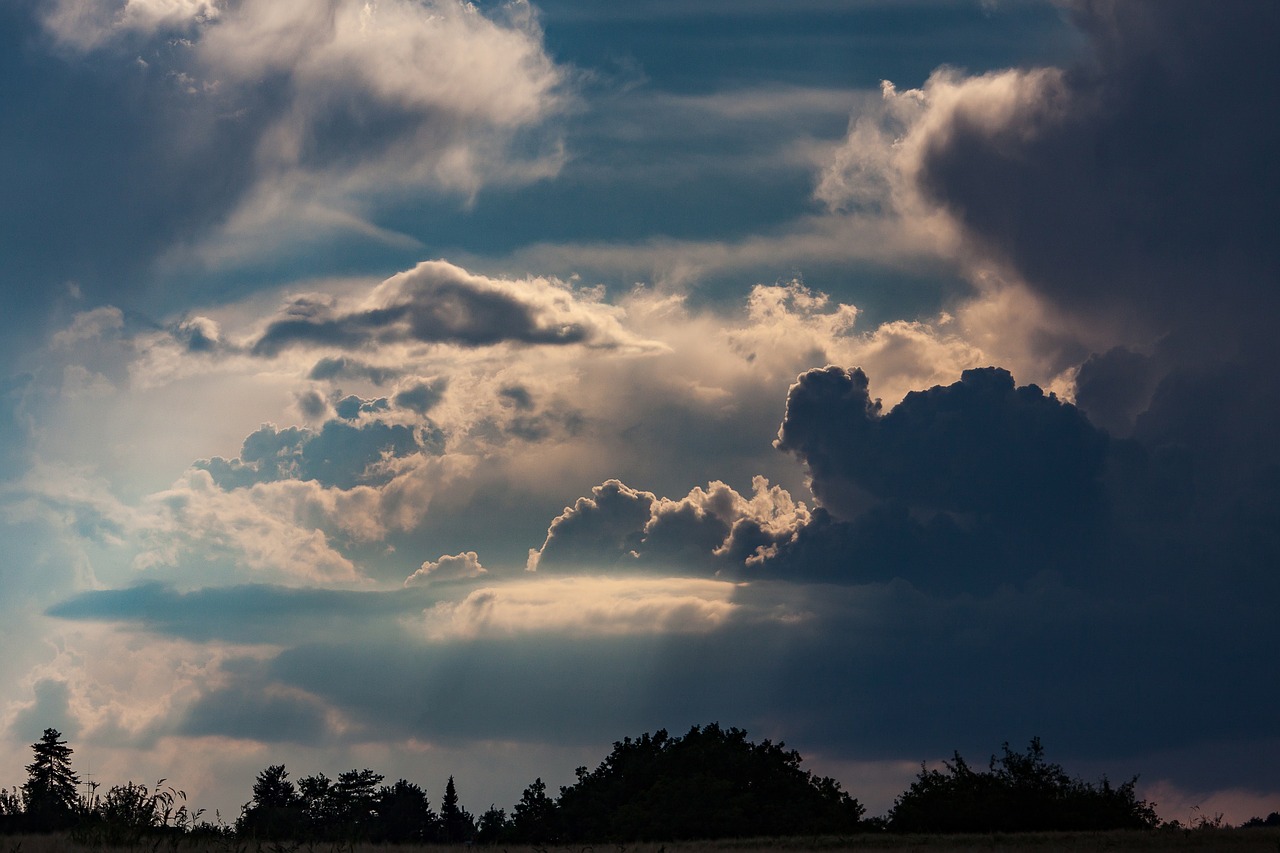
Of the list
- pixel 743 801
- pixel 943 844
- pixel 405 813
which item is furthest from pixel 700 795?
pixel 405 813

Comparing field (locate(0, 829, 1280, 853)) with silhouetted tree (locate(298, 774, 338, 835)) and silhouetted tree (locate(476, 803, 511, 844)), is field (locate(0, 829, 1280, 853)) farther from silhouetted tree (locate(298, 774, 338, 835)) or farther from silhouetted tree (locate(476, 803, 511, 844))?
silhouetted tree (locate(298, 774, 338, 835))

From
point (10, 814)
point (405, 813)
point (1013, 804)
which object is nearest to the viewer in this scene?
point (10, 814)

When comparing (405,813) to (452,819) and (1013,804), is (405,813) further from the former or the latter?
(1013,804)

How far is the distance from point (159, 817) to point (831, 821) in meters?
67.4

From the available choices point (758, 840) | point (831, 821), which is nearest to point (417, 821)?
point (831, 821)

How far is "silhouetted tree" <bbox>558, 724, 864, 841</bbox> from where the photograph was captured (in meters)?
91.4

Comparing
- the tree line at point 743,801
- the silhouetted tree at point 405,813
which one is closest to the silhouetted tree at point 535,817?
the tree line at point 743,801

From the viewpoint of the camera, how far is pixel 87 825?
126ft

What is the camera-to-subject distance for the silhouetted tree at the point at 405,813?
151 m

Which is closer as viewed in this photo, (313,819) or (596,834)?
(596,834)

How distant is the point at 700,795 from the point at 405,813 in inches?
3013

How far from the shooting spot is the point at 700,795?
93812 mm

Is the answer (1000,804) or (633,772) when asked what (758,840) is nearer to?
(1000,804)

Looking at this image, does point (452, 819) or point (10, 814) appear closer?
point (10, 814)
